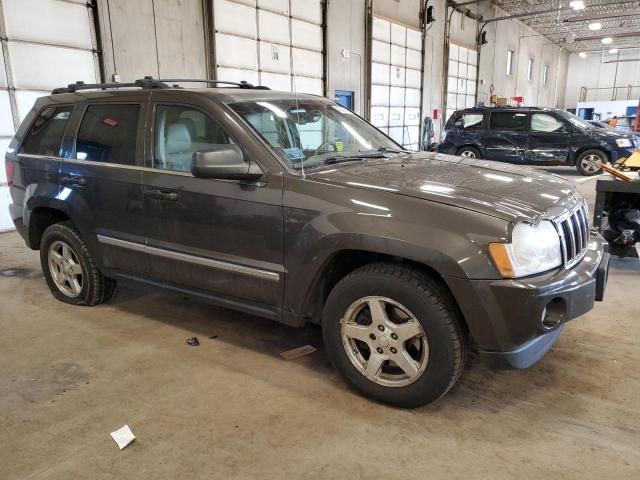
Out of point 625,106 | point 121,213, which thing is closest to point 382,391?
point 121,213

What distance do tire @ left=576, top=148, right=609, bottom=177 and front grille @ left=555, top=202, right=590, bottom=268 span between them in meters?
9.85

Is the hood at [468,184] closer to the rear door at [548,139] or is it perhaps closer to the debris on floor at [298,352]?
the debris on floor at [298,352]

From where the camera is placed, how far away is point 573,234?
252 centimetres

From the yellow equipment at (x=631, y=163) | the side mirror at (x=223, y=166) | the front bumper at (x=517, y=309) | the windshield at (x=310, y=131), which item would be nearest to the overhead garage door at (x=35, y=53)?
the windshield at (x=310, y=131)

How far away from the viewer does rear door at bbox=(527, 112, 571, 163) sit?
37.9 ft

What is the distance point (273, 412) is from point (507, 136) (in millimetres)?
11188

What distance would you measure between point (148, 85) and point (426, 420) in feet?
8.73

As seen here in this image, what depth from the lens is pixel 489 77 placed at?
861 inches

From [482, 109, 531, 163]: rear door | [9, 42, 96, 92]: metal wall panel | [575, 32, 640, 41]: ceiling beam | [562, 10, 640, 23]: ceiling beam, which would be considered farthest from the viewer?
[575, 32, 640, 41]: ceiling beam

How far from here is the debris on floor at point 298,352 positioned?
10.2ft

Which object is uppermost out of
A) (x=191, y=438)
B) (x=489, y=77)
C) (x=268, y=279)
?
(x=489, y=77)

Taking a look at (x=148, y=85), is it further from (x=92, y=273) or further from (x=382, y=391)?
(x=382, y=391)

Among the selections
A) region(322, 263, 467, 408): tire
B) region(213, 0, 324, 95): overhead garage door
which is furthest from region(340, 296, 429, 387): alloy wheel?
region(213, 0, 324, 95): overhead garage door

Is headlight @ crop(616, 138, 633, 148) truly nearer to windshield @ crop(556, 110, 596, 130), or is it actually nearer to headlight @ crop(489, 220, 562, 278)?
windshield @ crop(556, 110, 596, 130)
